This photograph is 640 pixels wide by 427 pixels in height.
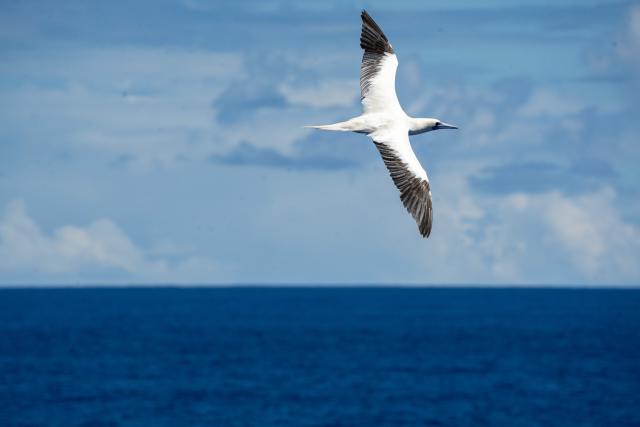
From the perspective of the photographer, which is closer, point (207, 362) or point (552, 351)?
point (207, 362)

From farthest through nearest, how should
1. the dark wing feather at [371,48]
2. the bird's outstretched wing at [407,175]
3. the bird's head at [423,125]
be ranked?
the dark wing feather at [371,48], the bird's head at [423,125], the bird's outstretched wing at [407,175]

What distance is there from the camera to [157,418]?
95.2 metres

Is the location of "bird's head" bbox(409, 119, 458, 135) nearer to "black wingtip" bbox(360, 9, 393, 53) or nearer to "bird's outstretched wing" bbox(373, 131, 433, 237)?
"bird's outstretched wing" bbox(373, 131, 433, 237)

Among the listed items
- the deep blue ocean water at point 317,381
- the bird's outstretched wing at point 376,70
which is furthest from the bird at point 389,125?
the deep blue ocean water at point 317,381

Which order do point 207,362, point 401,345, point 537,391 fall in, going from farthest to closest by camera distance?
point 401,345 < point 207,362 < point 537,391

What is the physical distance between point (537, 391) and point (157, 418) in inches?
1665

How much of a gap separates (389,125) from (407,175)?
1.46 m

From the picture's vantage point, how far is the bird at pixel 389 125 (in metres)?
24.0

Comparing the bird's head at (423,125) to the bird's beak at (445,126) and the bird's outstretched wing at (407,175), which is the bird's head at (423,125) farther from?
the bird's outstretched wing at (407,175)

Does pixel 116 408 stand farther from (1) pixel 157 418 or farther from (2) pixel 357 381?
(2) pixel 357 381

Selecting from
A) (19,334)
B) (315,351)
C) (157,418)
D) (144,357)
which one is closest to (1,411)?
(157,418)

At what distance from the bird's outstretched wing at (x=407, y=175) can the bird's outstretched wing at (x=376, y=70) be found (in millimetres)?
1798

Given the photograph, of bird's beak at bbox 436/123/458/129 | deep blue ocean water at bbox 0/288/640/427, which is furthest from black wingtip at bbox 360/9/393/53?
deep blue ocean water at bbox 0/288/640/427

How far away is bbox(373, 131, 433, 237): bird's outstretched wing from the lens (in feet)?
78.2
